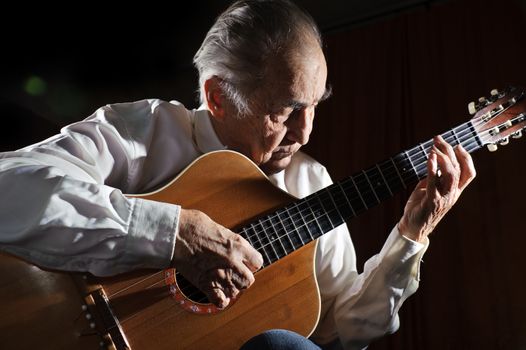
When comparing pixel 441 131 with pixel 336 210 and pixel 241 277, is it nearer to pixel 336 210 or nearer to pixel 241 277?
pixel 336 210

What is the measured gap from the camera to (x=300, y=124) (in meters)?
1.28

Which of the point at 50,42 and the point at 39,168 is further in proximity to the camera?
the point at 50,42

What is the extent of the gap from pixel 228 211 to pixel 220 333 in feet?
0.81

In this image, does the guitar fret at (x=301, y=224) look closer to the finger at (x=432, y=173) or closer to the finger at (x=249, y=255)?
the finger at (x=249, y=255)

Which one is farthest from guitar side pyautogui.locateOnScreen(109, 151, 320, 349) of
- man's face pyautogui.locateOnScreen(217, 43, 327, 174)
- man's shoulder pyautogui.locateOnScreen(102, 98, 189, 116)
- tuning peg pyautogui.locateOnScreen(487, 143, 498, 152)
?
tuning peg pyautogui.locateOnScreen(487, 143, 498, 152)

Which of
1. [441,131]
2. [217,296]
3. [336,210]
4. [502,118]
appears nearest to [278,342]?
[217,296]

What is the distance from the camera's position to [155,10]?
239 centimetres

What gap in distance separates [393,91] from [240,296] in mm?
1618

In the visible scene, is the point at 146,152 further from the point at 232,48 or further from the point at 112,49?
the point at 112,49

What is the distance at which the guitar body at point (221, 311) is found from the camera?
101 cm

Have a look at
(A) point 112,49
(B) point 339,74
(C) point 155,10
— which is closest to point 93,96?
(A) point 112,49

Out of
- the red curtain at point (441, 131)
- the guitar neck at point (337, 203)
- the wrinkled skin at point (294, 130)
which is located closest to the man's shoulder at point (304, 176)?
the wrinkled skin at point (294, 130)

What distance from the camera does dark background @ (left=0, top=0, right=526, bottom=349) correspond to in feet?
6.70

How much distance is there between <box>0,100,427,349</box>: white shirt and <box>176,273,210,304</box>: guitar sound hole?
0.27ft
